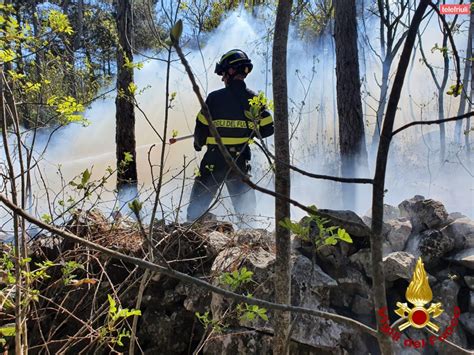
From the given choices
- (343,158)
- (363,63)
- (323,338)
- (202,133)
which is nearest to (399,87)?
(323,338)

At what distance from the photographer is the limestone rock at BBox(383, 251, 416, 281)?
6.92 feet

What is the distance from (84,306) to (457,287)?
87.3 inches

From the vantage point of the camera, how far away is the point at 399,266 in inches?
83.8

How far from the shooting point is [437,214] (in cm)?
251

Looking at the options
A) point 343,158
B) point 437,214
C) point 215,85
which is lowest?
point 437,214

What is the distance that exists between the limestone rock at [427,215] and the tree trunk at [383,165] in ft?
7.12

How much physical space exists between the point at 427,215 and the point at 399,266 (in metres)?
0.61

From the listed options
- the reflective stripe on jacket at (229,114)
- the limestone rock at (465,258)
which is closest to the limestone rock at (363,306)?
the limestone rock at (465,258)

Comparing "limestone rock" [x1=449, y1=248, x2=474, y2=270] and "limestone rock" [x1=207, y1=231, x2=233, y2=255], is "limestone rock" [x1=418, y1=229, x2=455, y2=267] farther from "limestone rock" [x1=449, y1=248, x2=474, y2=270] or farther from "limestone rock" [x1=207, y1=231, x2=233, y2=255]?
"limestone rock" [x1=207, y1=231, x2=233, y2=255]

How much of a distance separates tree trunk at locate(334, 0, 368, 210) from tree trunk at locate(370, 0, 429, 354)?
4.12m

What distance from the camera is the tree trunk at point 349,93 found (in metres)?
4.65

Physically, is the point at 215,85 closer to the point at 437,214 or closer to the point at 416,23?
the point at 437,214

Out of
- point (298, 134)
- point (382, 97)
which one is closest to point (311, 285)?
point (382, 97)

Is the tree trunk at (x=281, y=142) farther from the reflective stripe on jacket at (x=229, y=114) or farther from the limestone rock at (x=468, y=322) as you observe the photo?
the reflective stripe on jacket at (x=229, y=114)
